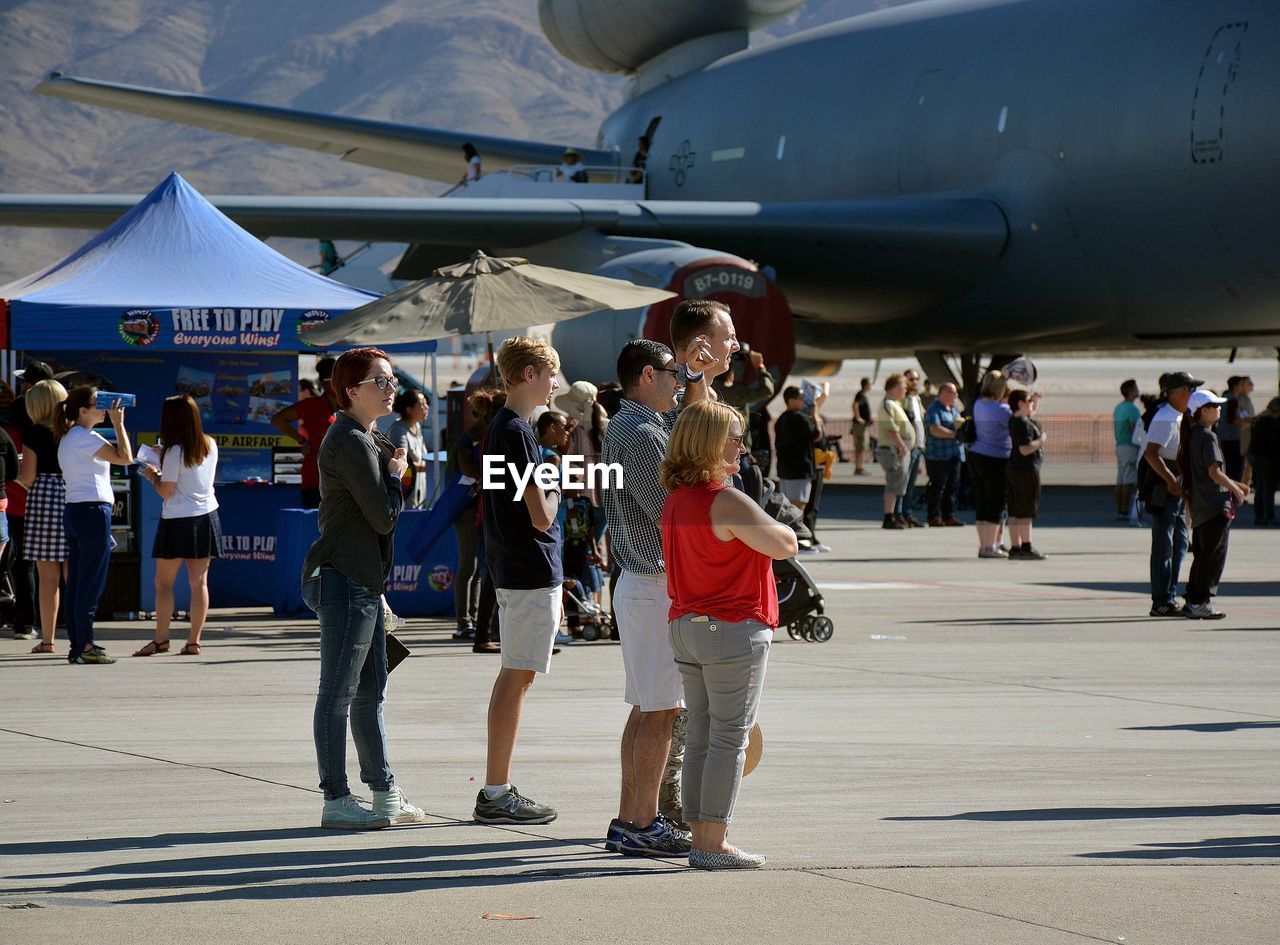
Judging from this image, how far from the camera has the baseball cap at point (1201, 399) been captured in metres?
12.2

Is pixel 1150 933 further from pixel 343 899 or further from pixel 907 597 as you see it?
pixel 907 597

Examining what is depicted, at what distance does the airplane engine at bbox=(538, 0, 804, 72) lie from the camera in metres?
34.1

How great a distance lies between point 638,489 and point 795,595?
5.01 meters

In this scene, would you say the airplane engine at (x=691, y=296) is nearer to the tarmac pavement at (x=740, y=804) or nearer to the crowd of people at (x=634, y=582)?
the tarmac pavement at (x=740, y=804)

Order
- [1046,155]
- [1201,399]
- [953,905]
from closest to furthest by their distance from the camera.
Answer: [953,905], [1201,399], [1046,155]

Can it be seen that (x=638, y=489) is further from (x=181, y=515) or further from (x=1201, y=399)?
(x=1201, y=399)

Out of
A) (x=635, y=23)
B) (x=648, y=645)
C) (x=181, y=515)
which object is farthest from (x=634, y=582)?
(x=635, y=23)

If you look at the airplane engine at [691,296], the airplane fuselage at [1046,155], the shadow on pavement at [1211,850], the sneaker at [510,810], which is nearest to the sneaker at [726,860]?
the sneaker at [510,810]

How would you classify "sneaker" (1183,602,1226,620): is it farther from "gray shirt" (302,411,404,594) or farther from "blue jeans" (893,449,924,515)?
"blue jeans" (893,449,924,515)

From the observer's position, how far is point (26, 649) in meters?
11.1

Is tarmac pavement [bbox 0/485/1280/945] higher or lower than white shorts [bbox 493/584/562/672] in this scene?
lower

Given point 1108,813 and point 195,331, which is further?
point 195,331

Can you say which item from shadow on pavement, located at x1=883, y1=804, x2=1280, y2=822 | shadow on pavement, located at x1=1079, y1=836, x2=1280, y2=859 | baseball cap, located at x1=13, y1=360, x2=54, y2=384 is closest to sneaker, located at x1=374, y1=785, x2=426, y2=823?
shadow on pavement, located at x1=883, y1=804, x2=1280, y2=822

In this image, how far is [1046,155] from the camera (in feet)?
73.2
